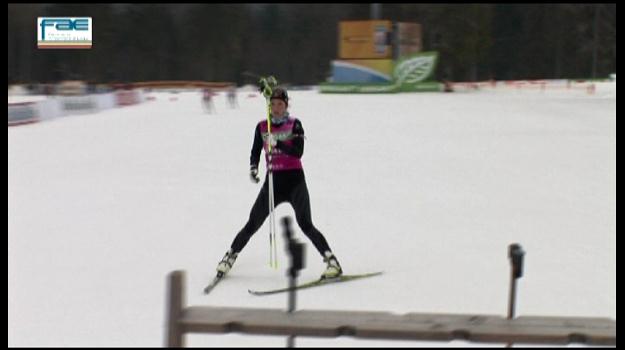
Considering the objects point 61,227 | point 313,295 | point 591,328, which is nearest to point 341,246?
point 313,295

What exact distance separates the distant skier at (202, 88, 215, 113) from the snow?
0.03m

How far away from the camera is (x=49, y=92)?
8.66ft

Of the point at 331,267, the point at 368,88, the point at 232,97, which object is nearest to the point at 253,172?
the point at 232,97

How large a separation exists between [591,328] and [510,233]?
4.18 metres

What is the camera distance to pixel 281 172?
6.90ft

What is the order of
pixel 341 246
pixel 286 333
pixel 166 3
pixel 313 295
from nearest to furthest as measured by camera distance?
pixel 166 3
pixel 286 333
pixel 341 246
pixel 313 295

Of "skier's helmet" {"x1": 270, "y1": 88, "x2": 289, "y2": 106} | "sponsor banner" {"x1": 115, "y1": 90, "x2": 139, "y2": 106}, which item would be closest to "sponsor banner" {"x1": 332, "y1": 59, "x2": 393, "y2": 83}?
"skier's helmet" {"x1": 270, "y1": 88, "x2": 289, "y2": 106}

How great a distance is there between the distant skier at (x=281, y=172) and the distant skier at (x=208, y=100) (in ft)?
1.29

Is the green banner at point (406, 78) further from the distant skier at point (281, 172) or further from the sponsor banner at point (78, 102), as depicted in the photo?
the sponsor banner at point (78, 102)

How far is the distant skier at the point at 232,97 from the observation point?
212 cm

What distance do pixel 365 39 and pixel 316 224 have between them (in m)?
0.66

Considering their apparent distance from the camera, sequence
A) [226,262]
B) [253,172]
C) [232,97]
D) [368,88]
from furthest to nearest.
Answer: [368,88], [226,262], [232,97], [253,172]

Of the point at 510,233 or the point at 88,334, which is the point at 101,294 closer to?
the point at 88,334

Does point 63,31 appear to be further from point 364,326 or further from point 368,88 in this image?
point 364,326
